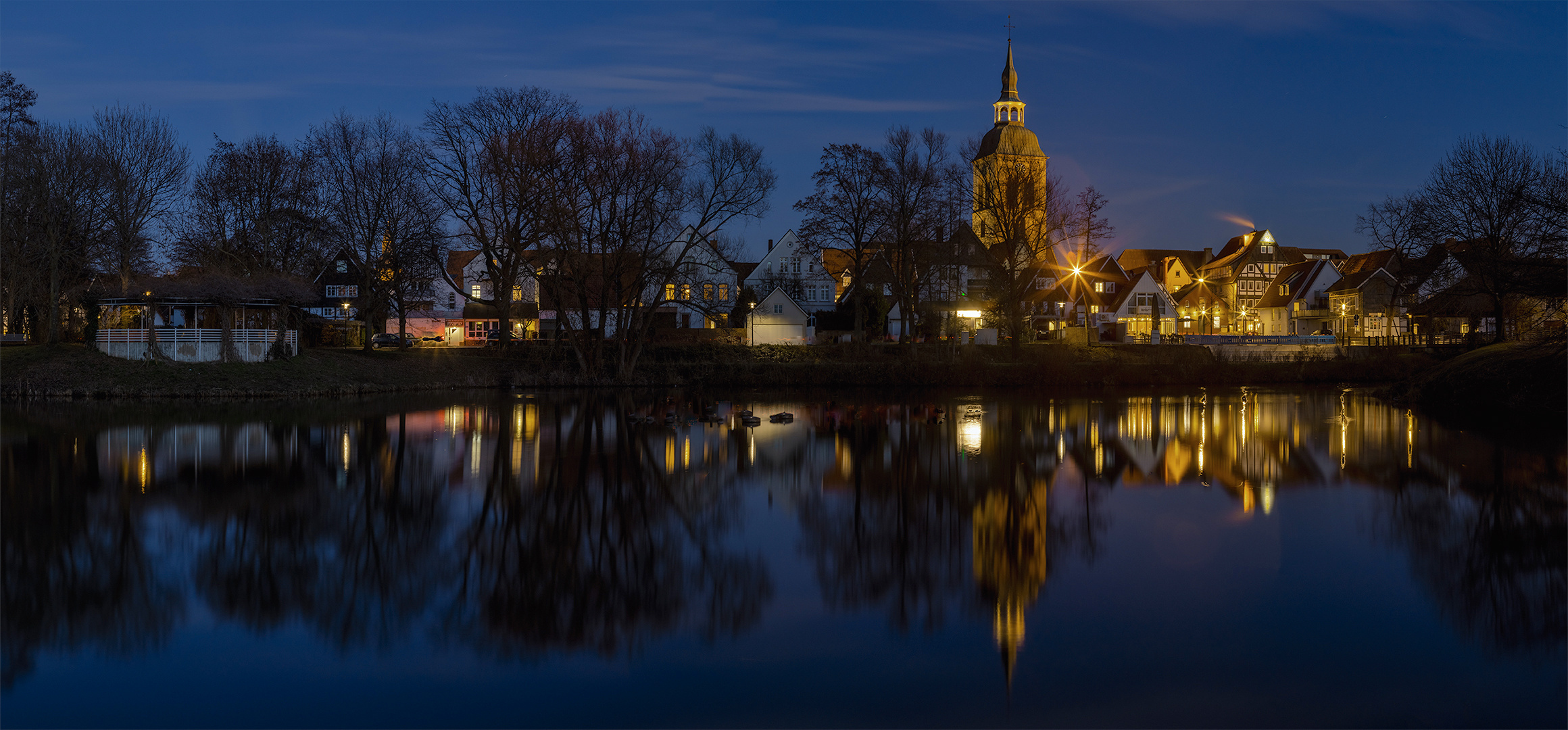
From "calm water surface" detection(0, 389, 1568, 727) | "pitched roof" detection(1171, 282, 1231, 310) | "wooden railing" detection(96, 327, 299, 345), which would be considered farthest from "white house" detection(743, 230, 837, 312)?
"calm water surface" detection(0, 389, 1568, 727)

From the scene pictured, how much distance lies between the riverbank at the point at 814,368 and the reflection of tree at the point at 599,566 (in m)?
27.1

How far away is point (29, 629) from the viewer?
819 cm

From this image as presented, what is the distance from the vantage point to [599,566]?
10336mm

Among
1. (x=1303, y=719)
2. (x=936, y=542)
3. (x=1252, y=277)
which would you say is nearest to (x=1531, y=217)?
(x=936, y=542)

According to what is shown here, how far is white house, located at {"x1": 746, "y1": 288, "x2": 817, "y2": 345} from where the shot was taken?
61.2m

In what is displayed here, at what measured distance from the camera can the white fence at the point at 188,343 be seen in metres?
36.5

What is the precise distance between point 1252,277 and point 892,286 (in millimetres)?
47605

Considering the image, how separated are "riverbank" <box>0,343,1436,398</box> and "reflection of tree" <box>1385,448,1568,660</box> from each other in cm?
2811

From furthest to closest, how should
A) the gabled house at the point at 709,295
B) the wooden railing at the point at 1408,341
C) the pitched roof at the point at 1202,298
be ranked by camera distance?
the pitched roof at the point at 1202,298 < the gabled house at the point at 709,295 < the wooden railing at the point at 1408,341

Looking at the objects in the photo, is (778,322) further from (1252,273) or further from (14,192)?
(1252,273)

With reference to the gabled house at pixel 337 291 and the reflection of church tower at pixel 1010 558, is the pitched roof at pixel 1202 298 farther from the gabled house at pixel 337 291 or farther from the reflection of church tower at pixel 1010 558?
the reflection of church tower at pixel 1010 558

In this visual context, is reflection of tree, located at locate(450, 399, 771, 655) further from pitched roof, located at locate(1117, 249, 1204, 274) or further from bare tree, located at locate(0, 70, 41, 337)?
pitched roof, located at locate(1117, 249, 1204, 274)

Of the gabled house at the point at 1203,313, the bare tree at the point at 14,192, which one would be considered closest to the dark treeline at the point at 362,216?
the bare tree at the point at 14,192

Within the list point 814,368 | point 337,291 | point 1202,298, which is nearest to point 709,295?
point 814,368
